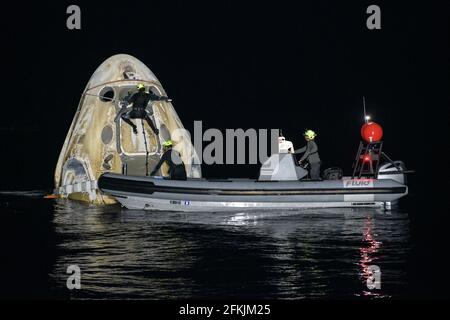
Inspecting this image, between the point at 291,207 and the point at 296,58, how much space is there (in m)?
88.9

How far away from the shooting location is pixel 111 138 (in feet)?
83.7

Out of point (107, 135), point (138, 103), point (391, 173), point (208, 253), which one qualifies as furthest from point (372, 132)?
point (208, 253)

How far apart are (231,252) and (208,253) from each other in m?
0.53

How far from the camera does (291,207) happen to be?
2430 centimetres

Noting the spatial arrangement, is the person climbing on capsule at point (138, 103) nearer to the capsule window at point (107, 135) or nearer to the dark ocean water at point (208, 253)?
the capsule window at point (107, 135)

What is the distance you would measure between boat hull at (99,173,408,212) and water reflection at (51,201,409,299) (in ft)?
1.08

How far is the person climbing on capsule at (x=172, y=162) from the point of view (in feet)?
78.4

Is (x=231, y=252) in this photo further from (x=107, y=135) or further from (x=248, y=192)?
(x=107, y=135)

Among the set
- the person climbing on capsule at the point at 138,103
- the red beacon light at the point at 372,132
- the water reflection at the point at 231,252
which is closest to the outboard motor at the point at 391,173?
the red beacon light at the point at 372,132

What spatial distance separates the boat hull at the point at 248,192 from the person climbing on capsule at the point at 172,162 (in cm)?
27

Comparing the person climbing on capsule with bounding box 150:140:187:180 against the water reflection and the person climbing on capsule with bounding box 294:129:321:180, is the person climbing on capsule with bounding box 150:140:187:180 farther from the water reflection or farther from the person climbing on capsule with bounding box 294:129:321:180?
the person climbing on capsule with bounding box 294:129:321:180

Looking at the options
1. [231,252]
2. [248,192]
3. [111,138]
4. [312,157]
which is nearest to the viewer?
[231,252]

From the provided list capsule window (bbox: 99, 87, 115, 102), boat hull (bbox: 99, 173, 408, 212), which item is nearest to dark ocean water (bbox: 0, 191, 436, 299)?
boat hull (bbox: 99, 173, 408, 212)

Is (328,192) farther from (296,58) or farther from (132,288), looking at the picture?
(296,58)
